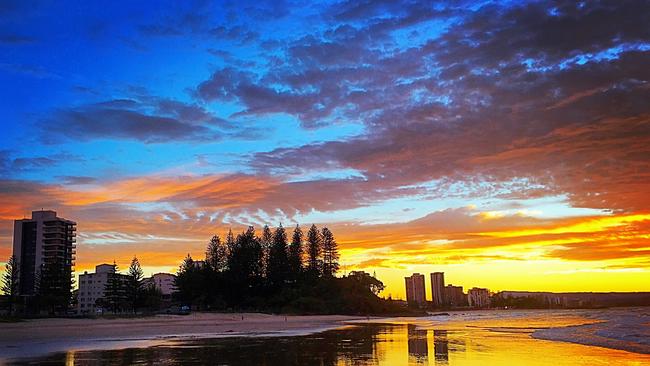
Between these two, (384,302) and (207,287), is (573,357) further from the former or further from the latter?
(384,302)

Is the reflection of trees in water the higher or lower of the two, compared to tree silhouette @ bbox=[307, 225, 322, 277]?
lower

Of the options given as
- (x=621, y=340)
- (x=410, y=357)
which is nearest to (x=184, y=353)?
(x=410, y=357)

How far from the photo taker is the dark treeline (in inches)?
4498

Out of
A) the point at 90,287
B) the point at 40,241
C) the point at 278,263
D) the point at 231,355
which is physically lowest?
the point at 231,355

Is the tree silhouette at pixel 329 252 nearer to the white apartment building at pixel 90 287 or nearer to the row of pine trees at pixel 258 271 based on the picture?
the row of pine trees at pixel 258 271

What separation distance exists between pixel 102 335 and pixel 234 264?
7197 centimetres

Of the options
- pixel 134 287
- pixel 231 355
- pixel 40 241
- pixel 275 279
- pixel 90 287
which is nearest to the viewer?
pixel 231 355

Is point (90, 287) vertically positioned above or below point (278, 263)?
below

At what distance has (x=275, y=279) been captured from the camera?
12200 centimetres

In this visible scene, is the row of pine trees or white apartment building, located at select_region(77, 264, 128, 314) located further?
white apartment building, located at select_region(77, 264, 128, 314)

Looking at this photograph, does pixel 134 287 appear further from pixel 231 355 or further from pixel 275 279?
pixel 231 355

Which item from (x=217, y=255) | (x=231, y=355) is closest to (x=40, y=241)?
(x=217, y=255)

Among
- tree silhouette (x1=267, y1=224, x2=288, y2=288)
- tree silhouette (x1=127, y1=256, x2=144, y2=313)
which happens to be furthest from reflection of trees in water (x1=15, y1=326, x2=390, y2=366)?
tree silhouette (x1=267, y1=224, x2=288, y2=288)

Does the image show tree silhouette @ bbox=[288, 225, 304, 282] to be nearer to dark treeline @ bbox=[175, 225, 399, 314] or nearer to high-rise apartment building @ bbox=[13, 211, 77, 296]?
dark treeline @ bbox=[175, 225, 399, 314]
